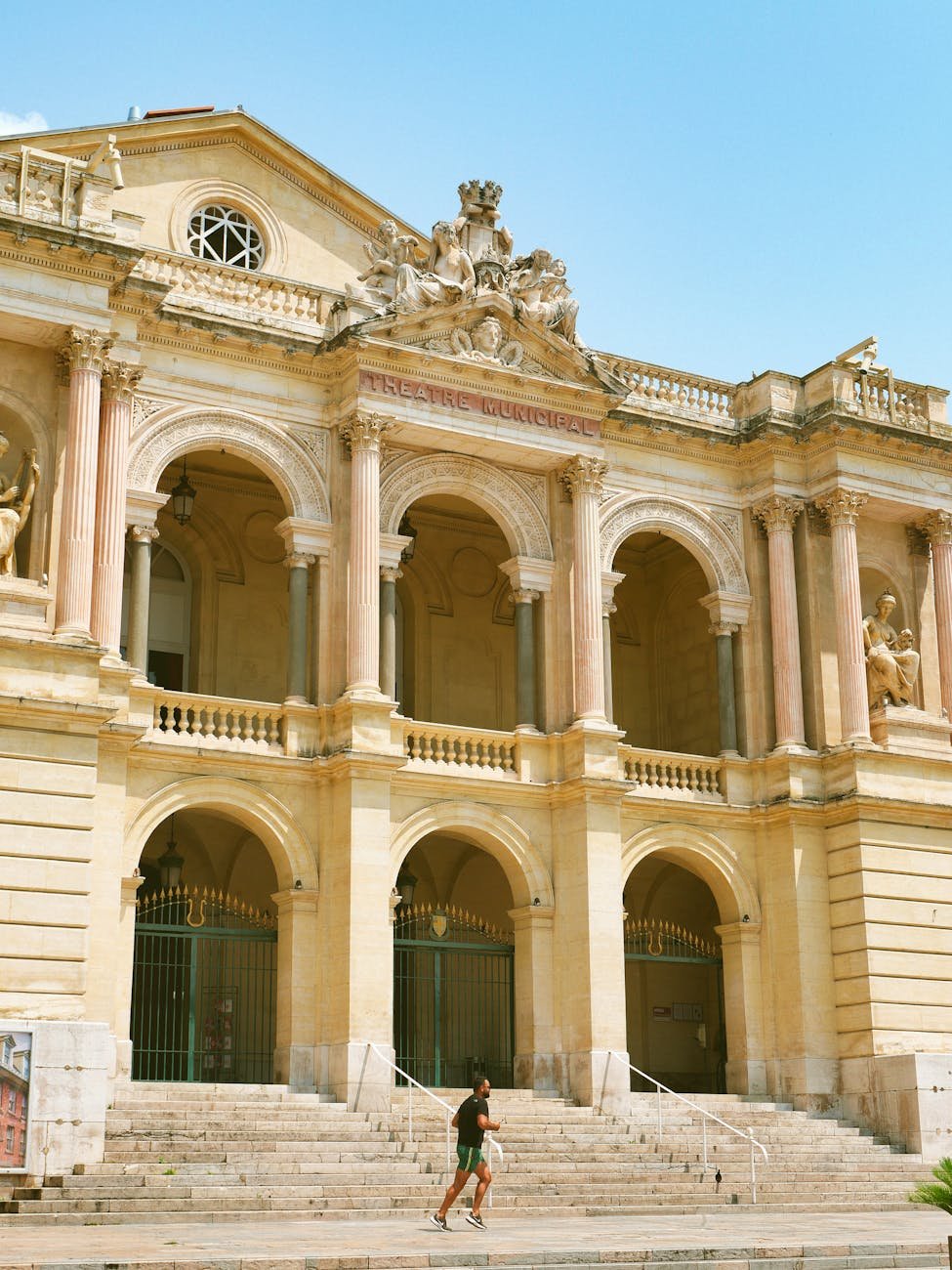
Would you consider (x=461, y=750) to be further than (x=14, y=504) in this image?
Yes

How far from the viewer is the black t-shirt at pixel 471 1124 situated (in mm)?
16734

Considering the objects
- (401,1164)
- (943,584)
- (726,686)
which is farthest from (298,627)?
(943,584)

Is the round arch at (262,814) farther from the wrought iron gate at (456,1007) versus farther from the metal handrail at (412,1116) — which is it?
the wrought iron gate at (456,1007)

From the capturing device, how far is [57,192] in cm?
2412

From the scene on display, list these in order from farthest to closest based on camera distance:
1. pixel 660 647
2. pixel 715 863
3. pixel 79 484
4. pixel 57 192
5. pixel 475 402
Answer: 1. pixel 660 647
2. pixel 715 863
3. pixel 475 402
4. pixel 57 192
5. pixel 79 484

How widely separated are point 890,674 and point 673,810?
14.7 ft

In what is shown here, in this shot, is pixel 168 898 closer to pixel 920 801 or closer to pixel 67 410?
pixel 67 410

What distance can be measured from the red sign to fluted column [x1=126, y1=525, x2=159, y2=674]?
407 cm

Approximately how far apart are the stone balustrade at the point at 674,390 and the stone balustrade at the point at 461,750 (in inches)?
254

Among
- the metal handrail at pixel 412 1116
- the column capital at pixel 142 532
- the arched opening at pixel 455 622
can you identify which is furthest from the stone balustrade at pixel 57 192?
the metal handrail at pixel 412 1116

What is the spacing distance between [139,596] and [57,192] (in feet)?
18.7

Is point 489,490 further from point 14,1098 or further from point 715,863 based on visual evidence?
point 14,1098

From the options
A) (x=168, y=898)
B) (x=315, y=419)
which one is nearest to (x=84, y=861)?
(x=168, y=898)

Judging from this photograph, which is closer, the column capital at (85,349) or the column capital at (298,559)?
the column capital at (85,349)
